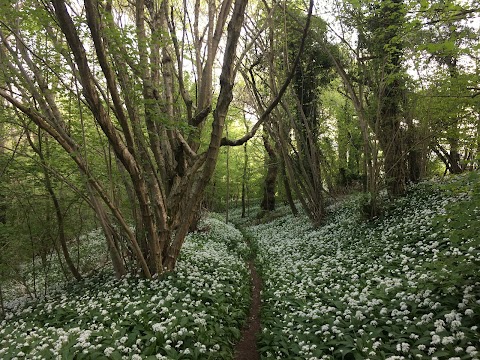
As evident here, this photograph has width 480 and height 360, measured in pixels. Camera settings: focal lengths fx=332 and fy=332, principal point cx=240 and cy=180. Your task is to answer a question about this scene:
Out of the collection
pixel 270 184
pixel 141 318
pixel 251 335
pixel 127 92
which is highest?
pixel 127 92

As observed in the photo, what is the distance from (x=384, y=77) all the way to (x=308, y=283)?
7.23 meters

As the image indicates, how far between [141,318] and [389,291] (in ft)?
15.3

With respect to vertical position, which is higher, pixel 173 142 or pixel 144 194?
pixel 173 142

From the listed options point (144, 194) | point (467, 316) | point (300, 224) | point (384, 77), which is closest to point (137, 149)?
point (144, 194)

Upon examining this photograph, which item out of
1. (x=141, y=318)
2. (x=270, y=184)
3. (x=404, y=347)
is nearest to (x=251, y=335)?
(x=141, y=318)

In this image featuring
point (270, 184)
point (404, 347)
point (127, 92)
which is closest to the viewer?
point (404, 347)

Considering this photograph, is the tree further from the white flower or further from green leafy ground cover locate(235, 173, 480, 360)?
the white flower

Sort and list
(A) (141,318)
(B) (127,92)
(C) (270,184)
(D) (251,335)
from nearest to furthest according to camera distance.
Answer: (A) (141,318) < (D) (251,335) < (B) (127,92) < (C) (270,184)

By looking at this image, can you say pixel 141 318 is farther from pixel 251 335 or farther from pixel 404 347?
pixel 404 347

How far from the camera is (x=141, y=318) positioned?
→ 617 centimetres

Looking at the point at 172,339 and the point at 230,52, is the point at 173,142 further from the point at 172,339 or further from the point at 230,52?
the point at 172,339

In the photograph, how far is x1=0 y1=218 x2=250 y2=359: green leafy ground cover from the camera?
17.0ft

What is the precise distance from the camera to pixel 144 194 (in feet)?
25.6

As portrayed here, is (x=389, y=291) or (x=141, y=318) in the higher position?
(x=389, y=291)
